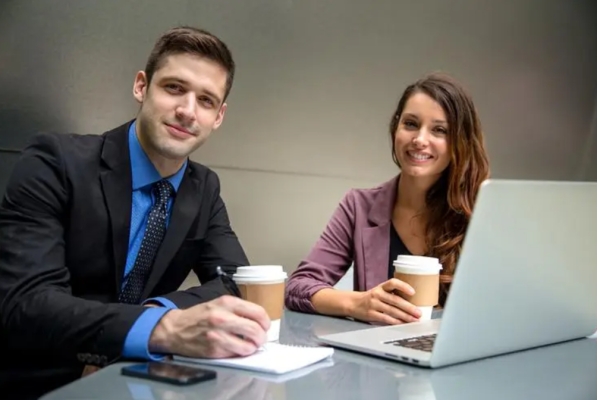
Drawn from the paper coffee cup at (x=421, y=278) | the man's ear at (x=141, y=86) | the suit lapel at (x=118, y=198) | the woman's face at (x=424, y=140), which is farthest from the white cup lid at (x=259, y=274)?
the woman's face at (x=424, y=140)

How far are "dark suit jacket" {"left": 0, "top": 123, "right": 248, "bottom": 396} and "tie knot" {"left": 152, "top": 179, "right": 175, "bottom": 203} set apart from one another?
0.03 meters

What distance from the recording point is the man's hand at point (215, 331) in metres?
0.95

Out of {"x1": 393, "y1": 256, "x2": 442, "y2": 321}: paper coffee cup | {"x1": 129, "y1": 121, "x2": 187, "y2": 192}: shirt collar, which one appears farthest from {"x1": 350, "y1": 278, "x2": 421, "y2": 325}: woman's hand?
{"x1": 129, "y1": 121, "x2": 187, "y2": 192}: shirt collar

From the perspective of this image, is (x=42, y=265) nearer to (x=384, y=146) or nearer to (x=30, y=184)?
(x=30, y=184)

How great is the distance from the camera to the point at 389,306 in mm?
1330

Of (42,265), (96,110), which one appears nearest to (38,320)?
(42,265)

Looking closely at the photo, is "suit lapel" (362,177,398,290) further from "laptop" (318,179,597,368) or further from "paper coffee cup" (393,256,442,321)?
"laptop" (318,179,597,368)

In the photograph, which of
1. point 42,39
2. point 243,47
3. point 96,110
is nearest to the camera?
point 42,39

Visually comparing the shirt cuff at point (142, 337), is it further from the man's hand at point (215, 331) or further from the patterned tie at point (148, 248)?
the patterned tie at point (148, 248)

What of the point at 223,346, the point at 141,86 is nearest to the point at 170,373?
the point at 223,346

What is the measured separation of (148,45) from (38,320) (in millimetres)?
Result: 1142

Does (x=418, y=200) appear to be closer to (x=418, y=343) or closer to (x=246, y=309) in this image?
(x=418, y=343)

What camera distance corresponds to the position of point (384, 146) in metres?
2.95

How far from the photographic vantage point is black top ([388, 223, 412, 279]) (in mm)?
1860
